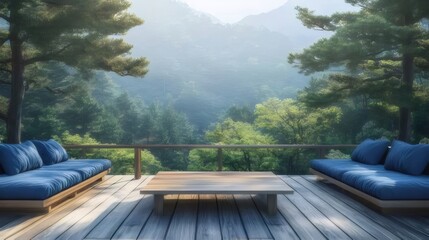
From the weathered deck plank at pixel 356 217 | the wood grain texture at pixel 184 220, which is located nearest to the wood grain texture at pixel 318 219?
the weathered deck plank at pixel 356 217

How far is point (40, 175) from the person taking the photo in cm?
423

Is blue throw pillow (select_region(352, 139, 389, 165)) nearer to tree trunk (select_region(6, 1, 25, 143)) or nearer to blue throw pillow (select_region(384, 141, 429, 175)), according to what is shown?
blue throw pillow (select_region(384, 141, 429, 175))

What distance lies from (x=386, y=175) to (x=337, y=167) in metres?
0.88

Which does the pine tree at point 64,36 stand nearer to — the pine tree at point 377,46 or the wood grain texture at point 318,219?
the pine tree at point 377,46

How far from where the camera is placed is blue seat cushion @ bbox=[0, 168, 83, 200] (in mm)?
3711

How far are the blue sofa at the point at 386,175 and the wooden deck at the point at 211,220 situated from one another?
0.51ft

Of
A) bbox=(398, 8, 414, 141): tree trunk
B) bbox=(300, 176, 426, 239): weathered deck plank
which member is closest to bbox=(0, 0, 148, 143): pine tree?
bbox=(398, 8, 414, 141): tree trunk

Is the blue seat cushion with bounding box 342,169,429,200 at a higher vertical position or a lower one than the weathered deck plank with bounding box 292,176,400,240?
higher

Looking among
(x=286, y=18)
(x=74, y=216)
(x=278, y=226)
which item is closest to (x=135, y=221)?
(x=74, y=216)

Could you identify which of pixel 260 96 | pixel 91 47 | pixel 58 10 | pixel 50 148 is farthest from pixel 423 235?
pixel 260 96

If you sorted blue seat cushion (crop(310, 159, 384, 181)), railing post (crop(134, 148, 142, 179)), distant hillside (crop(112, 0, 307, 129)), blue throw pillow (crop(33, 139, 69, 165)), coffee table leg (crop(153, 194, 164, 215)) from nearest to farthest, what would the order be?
coffee table leg (crop(153, 194, 164, 215))
blue seat cushion (crop(310, 159, 384, 181))
blue throw pillow (crop(33, 139, 69, 165))
railing post (crop(134, 148, 142, 179))
distant hillside (crop(112, 0, 307, 129))

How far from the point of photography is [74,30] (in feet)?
28.4

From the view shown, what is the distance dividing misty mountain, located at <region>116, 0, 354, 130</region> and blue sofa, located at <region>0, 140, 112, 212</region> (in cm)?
3522

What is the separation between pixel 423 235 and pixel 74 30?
7677mm
